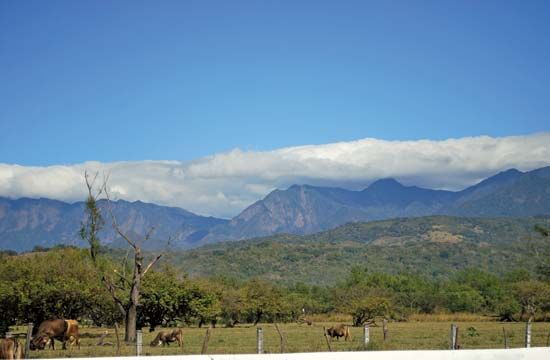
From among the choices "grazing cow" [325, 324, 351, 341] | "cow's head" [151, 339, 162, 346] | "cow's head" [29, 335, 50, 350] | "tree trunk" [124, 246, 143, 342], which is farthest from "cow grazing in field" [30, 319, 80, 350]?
"grazing cow" [325, 324, 351, 341]

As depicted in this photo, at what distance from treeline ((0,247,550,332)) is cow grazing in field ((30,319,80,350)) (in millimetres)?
5057

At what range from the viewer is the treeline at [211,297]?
43281mm

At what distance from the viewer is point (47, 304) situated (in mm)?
43125

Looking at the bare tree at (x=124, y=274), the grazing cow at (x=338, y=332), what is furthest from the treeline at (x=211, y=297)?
the grazing cow at (x=338, y=332)

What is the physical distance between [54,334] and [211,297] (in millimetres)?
15490

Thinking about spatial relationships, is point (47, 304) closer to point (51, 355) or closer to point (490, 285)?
point (51, 355)

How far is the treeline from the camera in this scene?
43.3 m

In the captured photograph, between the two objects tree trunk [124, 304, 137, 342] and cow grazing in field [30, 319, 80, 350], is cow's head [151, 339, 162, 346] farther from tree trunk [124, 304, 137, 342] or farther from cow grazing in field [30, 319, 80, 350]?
cow grazing in field [30, 319, 80, 350]

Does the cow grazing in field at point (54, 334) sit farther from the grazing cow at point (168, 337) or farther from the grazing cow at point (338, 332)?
the grazing cow at point (338, 332)

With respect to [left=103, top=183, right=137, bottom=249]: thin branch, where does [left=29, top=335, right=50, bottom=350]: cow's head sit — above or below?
below

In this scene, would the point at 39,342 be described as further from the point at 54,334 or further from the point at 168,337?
the point at 168,337

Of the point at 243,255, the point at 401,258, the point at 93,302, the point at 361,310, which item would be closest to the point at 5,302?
the point at 93,302

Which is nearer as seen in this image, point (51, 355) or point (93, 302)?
point (51, 355)

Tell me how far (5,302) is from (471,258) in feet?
554
